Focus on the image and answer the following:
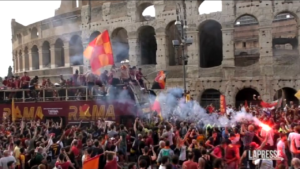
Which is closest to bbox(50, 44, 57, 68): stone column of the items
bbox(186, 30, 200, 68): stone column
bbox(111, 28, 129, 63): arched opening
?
bbox(111, 28, 129, 63): arched opening

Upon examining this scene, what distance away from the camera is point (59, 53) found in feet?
140

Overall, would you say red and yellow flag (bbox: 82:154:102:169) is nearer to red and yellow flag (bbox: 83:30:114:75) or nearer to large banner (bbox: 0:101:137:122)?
large banner (bbox: 0:101:137:122)

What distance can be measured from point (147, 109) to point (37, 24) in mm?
30053

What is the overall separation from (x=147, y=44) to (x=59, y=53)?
36.6ft

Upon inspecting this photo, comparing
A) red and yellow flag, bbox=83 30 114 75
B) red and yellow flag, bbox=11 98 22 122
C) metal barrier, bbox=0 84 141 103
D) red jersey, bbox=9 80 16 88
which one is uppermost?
red and yellow flag, bbox=83 30 114 75

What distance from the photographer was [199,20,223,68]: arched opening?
1414 inches

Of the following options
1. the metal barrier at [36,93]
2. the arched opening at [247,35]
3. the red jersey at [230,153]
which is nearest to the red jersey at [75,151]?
the red jersey at [230,153]

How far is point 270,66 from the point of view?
95.1 ft

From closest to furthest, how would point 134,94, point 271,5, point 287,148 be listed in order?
point 287,148 < point 134,94 < point 271,5

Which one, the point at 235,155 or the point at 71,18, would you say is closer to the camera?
the point at 235,155

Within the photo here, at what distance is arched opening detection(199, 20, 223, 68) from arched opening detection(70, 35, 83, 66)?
44.0ft

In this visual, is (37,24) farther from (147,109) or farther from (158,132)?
(158,132)

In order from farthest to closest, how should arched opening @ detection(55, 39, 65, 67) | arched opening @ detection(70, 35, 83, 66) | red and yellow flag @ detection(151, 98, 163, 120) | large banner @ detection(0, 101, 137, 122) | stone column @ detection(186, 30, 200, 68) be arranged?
arched opening @ detection(55, 39, 65, 67) < arched opening @ detection(70, 35, 83, 66) < stone column @ detection(186, 30, 200, 68) < red and yellow flag @ detection(151, 98, 163, 120) < large banner @ detection(0, 101, 137, 122)

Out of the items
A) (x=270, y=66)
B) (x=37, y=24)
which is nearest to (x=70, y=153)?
(x=270, y=66)
